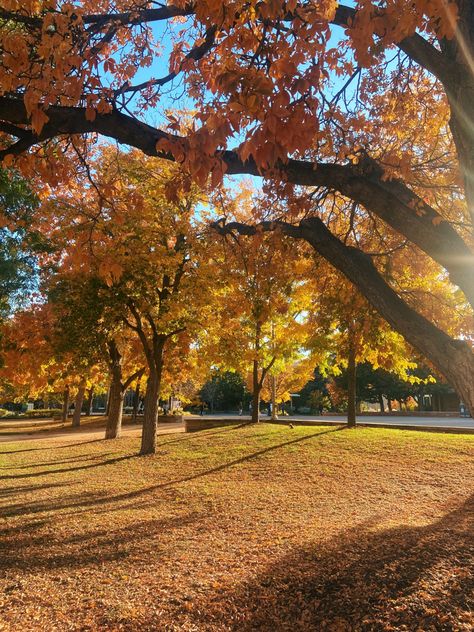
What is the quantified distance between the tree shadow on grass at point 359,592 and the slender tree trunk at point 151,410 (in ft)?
31.8

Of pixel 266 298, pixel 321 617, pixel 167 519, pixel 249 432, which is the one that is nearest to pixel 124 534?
pixel 167 519

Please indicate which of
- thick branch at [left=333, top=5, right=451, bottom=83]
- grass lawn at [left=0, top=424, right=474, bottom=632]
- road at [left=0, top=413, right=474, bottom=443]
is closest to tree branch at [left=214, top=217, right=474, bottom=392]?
thick branch at [left=333, top=5, right=451, bottom=83]

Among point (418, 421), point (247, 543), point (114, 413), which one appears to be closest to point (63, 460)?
point (114, 413)

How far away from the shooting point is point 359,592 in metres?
4.06

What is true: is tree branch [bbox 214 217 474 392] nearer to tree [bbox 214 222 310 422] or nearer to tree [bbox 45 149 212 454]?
tree [bbox 214 222 310 422]

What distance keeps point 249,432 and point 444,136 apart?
1293cm

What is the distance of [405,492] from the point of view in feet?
28.8

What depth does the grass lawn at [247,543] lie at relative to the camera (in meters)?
3.82

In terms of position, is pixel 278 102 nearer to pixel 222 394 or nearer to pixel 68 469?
pixel 68 469

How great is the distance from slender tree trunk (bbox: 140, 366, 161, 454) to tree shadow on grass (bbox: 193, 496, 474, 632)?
31.8 feet

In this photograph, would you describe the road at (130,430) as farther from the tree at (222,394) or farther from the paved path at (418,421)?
the tree at (222,394)

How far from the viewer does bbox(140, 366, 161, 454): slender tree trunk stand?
571 inches

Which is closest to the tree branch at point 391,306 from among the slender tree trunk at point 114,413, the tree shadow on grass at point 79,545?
the tree shadow on grass at point 79,545

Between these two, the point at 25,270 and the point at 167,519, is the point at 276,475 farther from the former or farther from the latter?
the point at 25,270
